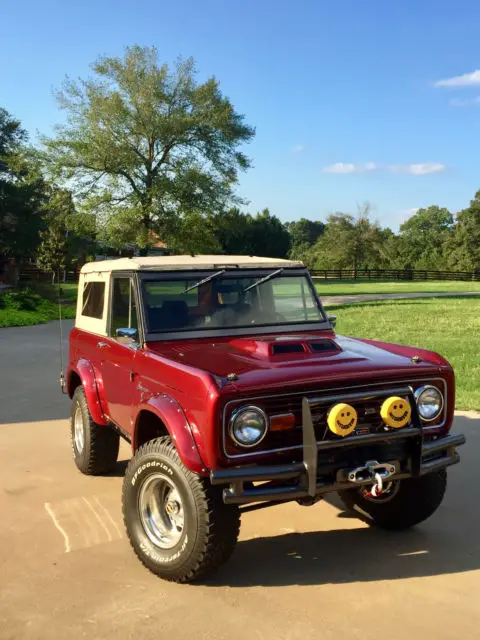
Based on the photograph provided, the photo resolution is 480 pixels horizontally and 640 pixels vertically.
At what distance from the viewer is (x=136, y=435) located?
13.6 ft

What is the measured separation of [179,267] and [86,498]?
2086 mm

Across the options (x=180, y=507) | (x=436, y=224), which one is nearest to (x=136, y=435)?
(x=180, y=507)

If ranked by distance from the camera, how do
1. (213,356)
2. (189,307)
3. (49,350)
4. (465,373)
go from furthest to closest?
(49,350) < (465,373) < (189,307) < (213,356)

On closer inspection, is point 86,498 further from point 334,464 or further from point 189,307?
point 334,464

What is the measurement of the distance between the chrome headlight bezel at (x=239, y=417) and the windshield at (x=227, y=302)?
1260 mm

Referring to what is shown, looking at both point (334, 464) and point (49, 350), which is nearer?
point (334, 464)

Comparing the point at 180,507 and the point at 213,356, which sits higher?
the point at 213,356

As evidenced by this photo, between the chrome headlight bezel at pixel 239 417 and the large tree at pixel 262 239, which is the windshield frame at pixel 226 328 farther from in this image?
the large tree at pixel 262 239

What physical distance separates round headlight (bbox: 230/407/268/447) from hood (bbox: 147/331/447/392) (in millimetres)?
144

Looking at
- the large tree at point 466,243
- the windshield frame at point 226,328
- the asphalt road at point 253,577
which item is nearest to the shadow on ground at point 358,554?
the asphalt road at point 253,577

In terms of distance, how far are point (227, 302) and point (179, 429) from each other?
58.2 inches

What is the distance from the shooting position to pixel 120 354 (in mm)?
4645

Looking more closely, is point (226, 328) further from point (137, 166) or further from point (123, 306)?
point (137, 166)

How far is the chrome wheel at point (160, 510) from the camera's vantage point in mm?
3781
